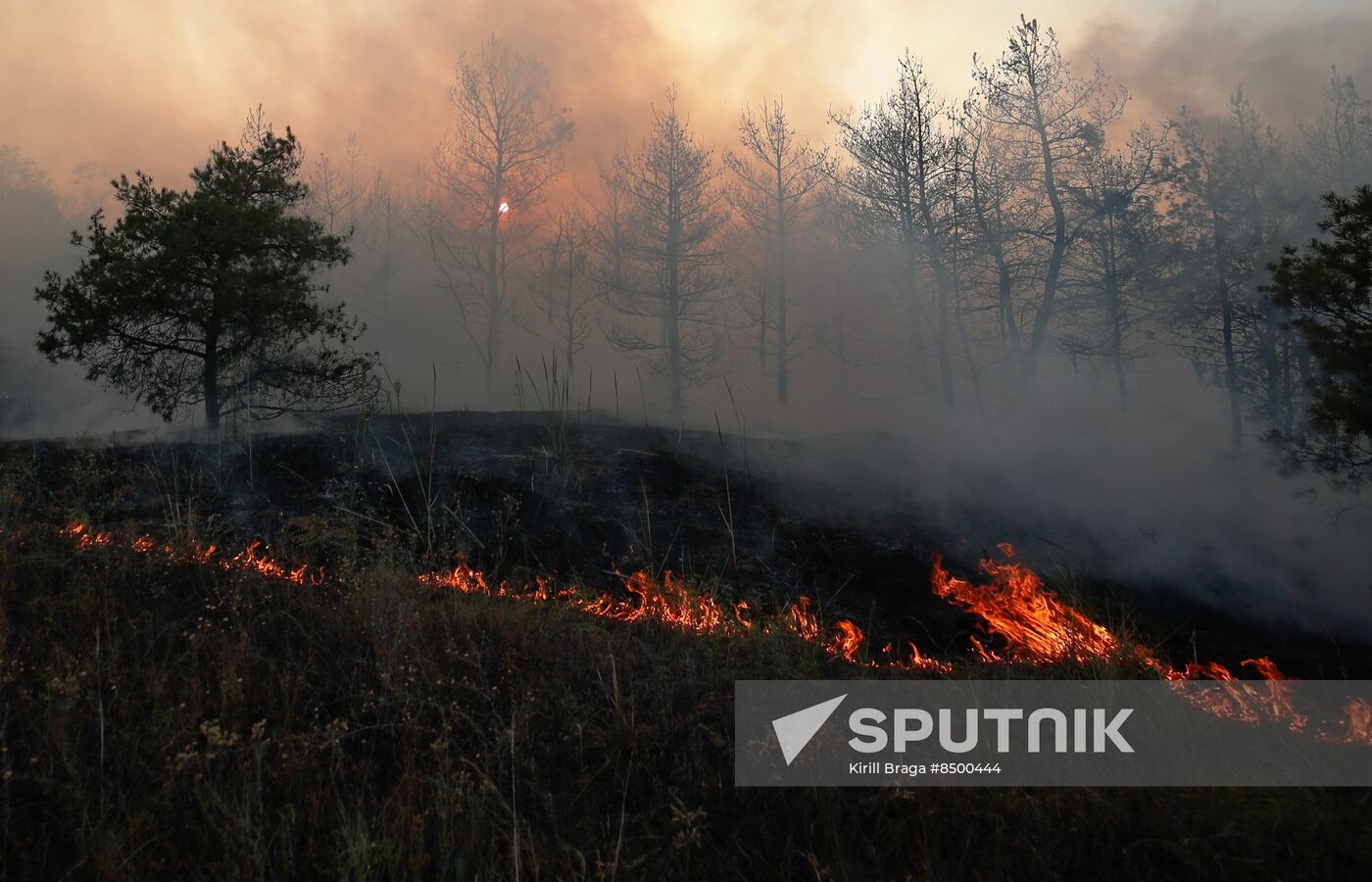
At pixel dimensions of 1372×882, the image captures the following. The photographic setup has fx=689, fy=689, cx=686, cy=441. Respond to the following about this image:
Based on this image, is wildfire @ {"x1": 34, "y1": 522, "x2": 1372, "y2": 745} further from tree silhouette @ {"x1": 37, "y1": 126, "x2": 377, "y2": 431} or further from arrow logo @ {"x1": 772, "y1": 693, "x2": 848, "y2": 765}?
tree silhouette @ {"x1": 37, "y1": 126, "x2": 377, "y2": 431}

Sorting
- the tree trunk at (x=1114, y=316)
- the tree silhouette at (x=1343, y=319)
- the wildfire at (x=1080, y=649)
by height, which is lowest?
the wildfire at (x=1080, y=649)

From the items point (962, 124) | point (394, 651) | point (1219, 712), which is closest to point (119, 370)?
point (394, 651)

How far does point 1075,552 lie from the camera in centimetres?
889

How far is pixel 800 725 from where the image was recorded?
3.96 metres

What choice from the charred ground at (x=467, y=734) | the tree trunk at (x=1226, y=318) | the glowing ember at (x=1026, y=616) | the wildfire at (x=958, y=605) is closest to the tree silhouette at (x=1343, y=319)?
the charred ground at (x=467, y=734)

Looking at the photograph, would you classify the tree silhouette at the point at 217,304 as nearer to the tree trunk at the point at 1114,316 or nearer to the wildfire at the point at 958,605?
the wildfire at the point at 958,605

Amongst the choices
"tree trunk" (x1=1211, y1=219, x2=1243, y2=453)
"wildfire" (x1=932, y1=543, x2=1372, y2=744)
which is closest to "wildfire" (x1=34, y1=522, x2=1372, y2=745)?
"wildfire" (x1=932, y1=543, x2=1372, y2=744)

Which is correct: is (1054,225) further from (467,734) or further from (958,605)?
(467,734)

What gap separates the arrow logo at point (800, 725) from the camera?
3771mm

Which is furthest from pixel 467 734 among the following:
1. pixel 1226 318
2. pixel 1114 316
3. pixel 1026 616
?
pixel 1226 318

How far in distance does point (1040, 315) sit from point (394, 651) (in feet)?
56.0

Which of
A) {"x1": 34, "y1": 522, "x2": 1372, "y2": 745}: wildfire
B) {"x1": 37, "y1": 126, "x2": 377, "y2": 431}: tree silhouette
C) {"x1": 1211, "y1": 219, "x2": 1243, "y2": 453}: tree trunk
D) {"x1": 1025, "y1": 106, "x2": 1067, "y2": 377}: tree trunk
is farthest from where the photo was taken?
{"x1": 1211, "y1": 219, "x2": 1243, "y2": 453}: tree trunk

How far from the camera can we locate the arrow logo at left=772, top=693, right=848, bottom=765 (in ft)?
12.4

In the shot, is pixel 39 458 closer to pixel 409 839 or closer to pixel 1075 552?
pixel 409 839
